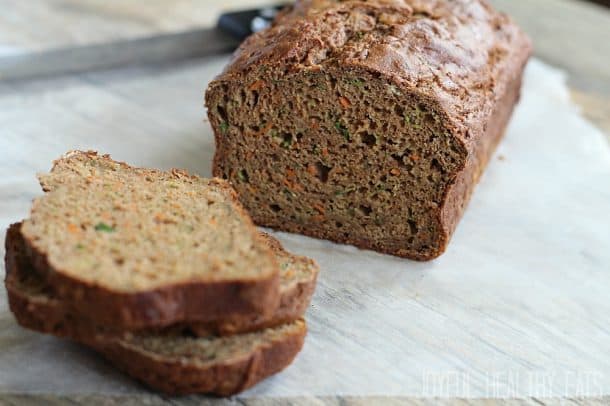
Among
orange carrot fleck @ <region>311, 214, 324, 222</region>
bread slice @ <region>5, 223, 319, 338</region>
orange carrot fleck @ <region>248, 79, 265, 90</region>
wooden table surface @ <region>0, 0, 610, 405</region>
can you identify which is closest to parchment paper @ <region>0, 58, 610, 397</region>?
orange carrot fleck @ <region>311, 214, 324, 222</region>

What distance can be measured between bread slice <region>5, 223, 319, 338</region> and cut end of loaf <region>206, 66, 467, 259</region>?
861mm

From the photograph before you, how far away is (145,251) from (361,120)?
50.7 inches

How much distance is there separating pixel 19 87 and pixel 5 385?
2616 millimetres

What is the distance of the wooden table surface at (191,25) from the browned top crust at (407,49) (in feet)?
5.68

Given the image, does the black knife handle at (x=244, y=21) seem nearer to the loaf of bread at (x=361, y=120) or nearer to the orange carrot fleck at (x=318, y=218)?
the loaf of bread at (x=361, y=120)

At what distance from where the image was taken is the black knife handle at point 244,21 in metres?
5.36

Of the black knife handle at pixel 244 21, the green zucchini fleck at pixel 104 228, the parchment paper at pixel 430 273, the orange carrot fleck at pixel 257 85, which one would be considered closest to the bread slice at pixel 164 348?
the parchment paper at pixel 430 273

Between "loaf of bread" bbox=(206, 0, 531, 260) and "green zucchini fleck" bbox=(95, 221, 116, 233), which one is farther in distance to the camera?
"loaf of bread" bbox=(206, 0, 531, 260)

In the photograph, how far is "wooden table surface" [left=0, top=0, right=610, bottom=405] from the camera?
5730 millimetres

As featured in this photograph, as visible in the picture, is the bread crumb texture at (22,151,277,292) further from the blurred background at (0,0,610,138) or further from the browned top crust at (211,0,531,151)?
the blurred background at (0,0,610,138)

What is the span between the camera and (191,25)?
6.24 m

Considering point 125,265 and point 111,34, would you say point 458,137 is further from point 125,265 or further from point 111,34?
point 111,34

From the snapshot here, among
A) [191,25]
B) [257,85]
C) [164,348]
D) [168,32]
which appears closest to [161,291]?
[164,348]

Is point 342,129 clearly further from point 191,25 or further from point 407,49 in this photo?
point 191,25
